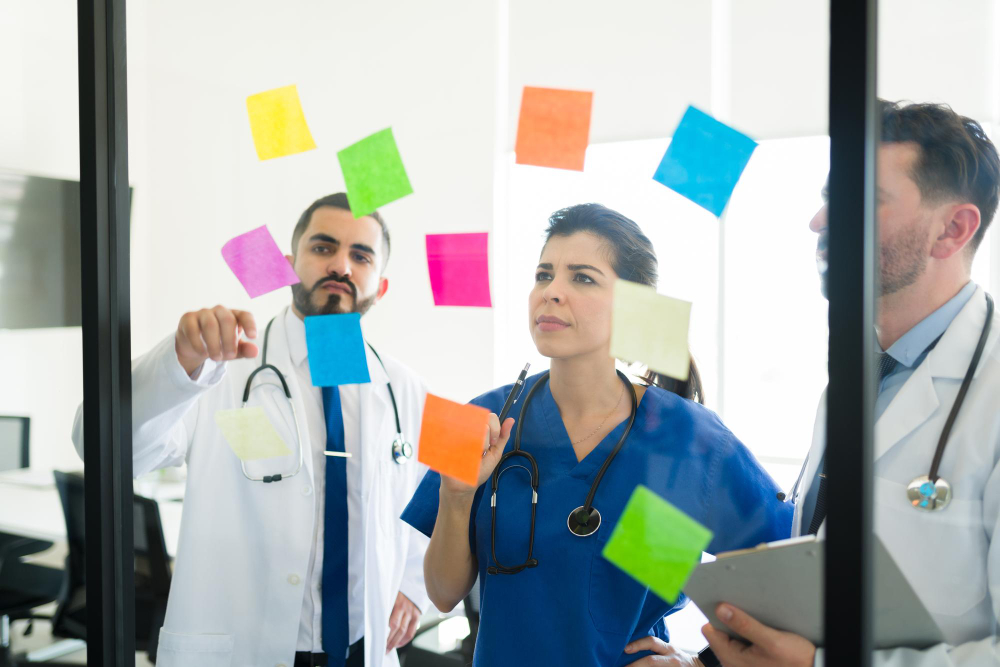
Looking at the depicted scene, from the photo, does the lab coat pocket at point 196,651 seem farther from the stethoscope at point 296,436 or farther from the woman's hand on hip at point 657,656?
the woman's hand on hip at point 657,656

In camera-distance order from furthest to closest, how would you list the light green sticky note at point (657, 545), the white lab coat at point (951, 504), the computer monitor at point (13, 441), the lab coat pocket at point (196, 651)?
1. the computer monitor at point (13, 441)
2. the lab coat pocket at point (196, 651)
3. the light green sticky note at point (657, 545)
4. the white lab coat at point (951, 504)

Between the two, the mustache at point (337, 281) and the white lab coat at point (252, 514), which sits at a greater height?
the mustache at point (337, 281)

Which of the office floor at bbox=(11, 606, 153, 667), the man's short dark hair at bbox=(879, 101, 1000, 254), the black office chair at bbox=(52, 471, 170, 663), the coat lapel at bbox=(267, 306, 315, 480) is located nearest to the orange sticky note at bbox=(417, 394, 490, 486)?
the coat lapel at bbox=(267, 306, 315, 480)

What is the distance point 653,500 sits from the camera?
106 centimetres

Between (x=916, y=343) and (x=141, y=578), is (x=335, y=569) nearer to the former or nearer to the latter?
(x=141, y=578)

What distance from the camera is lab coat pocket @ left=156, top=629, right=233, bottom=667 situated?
1.37 metres

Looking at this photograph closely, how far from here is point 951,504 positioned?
915 millimetres

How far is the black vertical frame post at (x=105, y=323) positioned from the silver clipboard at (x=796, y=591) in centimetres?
90

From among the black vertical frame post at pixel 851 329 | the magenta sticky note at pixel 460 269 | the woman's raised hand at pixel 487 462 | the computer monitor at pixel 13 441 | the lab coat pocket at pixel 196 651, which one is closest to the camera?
the black vertical frame post at pixel 851 329

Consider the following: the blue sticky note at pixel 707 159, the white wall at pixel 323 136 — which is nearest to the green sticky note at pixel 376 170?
the white wall at pixel 323 136

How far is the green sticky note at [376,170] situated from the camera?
50.9 inches

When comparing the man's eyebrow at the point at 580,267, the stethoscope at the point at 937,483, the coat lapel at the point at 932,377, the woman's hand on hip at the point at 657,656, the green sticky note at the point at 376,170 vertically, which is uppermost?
the green sticky note at the point at 376,170

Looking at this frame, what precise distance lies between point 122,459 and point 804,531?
1.06 metres

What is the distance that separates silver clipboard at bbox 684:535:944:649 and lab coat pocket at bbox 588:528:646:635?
14 centimetres
